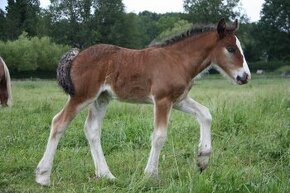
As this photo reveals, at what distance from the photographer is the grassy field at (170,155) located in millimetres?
4983

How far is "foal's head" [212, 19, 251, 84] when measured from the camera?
19.6ft

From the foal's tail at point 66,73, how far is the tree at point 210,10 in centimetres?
7647

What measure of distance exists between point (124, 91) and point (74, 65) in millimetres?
725

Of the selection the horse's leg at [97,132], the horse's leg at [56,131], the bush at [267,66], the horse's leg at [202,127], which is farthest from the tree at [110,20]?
the horse's leg at [56,131]

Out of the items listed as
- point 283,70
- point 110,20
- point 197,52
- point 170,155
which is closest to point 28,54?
point 110,20

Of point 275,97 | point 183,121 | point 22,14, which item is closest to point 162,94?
point 183,121

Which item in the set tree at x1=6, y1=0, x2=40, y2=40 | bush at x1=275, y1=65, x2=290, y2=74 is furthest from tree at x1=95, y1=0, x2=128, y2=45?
bush at x1=275, y1=65, x2=290, y2=74

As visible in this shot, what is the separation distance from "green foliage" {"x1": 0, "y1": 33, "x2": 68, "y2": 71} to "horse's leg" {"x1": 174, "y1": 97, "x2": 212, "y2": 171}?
4383cm

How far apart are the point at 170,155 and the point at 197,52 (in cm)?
178

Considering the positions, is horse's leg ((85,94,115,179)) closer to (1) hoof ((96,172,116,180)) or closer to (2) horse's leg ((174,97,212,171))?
(1) hoof ((96,172,116,180))

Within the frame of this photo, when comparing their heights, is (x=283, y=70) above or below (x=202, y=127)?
below

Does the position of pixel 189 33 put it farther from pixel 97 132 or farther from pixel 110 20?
pixel 110 20

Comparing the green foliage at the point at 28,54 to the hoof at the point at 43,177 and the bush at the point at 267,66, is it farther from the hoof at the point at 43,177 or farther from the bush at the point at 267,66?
the hoof at the point at 43,177

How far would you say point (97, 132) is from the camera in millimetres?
6281
